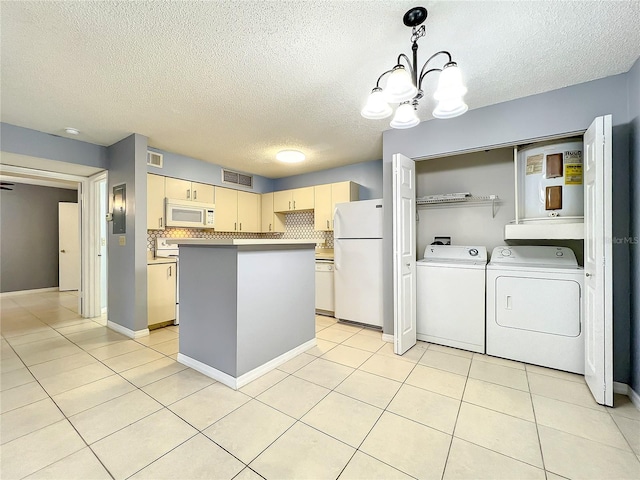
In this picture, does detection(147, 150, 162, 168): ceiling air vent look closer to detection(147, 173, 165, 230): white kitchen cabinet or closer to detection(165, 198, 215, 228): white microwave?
detection(147, 173, 165, 230): white kitchen cabinet

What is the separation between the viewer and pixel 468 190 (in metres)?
3.34

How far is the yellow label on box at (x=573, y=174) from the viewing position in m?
2.36

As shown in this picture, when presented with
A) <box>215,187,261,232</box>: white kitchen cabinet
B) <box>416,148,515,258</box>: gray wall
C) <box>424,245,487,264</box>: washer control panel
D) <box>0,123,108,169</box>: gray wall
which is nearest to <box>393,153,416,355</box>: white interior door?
<box>424,245,487,264</box>: washer control panel

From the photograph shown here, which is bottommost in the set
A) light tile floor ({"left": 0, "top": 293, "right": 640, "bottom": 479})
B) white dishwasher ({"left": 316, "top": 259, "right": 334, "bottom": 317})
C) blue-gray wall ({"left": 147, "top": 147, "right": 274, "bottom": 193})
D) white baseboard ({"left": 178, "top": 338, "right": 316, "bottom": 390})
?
light tile floor ({"left": 0, "top": 293, "right": 640, "bottom": 479})

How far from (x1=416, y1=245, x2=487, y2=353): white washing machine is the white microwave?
3228 millimetres

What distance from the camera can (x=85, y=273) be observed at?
4.18 metres

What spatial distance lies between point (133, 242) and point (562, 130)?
4.51 metres

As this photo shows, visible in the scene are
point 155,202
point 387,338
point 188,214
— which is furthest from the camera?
point 188,214

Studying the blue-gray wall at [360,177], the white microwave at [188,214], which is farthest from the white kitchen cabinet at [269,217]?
the white microwave at [188,214]

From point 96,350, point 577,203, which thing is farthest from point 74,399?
point 577,203

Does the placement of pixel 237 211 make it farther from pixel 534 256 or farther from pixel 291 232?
pixel 534 256

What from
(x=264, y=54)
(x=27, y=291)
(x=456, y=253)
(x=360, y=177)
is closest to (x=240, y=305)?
(x=264, y=54)

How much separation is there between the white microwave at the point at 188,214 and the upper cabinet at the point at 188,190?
93mm

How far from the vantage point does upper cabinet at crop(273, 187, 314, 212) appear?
4691 mm
